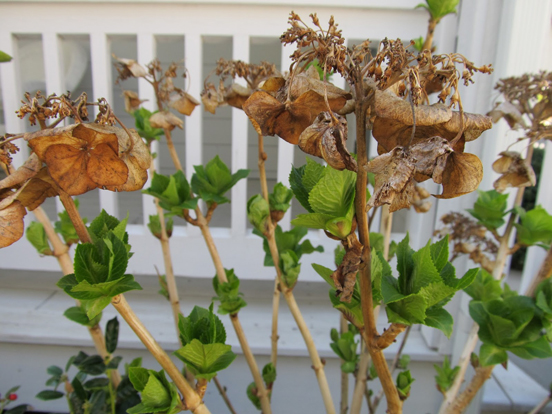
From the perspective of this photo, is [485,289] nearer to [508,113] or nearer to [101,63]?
[508,113]

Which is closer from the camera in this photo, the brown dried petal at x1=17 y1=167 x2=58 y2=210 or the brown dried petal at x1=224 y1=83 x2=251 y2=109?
the brown dried petal at x1=17 y1=167 x2=58 y2=210

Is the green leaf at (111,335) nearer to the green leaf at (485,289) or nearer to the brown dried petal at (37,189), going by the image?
the brown dried petal at (37,189)

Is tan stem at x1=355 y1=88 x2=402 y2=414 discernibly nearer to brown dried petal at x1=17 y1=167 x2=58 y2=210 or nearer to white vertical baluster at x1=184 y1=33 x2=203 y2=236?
brown dried petal at x1=17 y1=167 x2=58 y2=210

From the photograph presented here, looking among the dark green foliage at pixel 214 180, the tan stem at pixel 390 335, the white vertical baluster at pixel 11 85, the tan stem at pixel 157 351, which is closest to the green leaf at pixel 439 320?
the tan stem at pixel 390 335

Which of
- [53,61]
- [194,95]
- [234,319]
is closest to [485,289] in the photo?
[234,319]

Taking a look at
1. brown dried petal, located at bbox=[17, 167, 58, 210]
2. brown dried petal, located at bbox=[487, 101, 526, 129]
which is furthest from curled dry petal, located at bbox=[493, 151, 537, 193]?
brown dried petal, located at bbox=[17, 167, 58, 210]

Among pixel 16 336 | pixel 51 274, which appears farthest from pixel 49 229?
pixel 51 274
